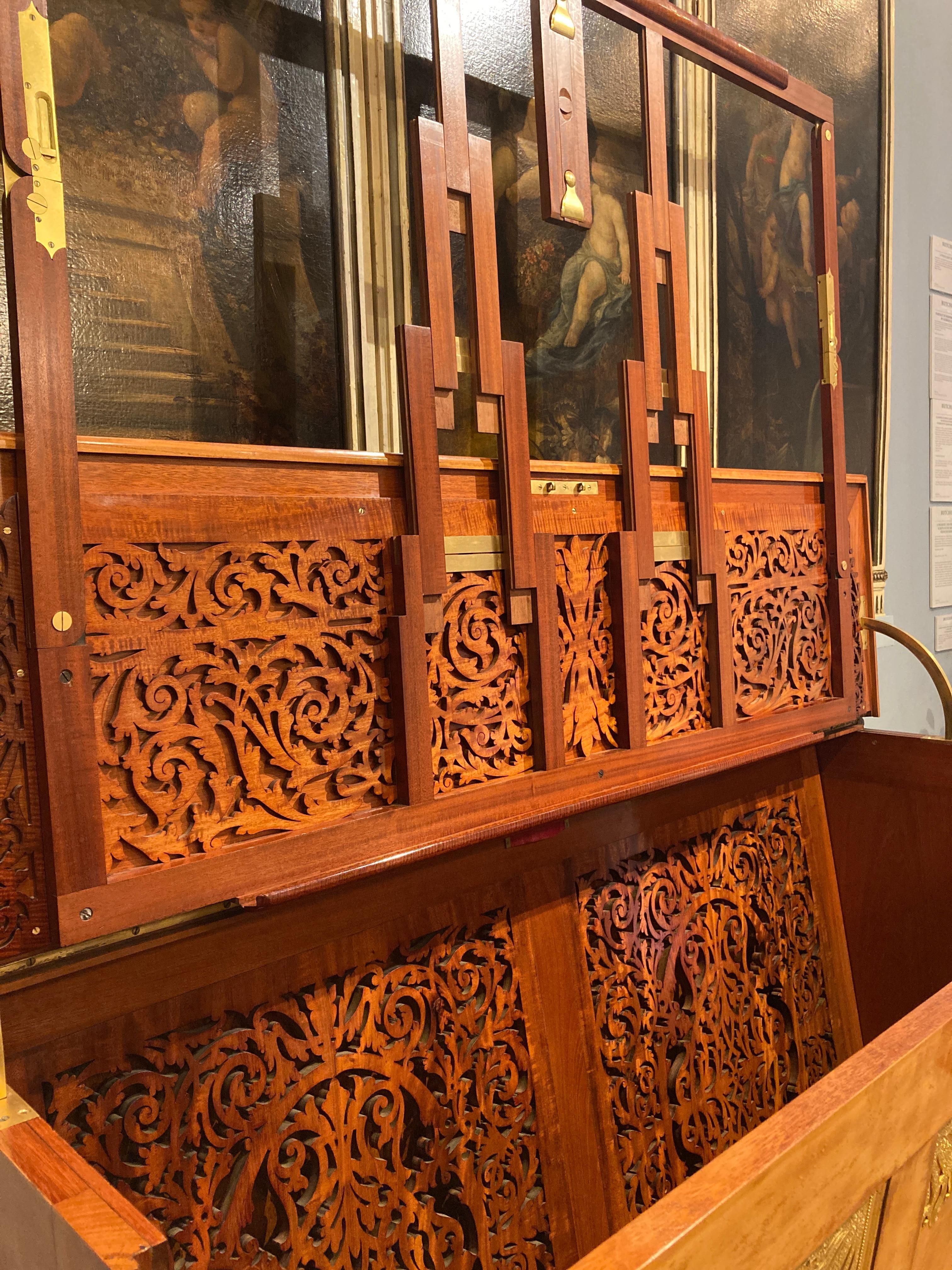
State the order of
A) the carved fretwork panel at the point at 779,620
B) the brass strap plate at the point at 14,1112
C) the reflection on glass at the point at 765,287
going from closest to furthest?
the brass strap plate at the point at 14,1112 → the carved fretwork panel at the point at 779,620 → the reflection on glass at the point at 765,287

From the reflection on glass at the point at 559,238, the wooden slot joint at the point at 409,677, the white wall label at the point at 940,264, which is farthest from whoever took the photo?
the white wall label at the point at 940,264

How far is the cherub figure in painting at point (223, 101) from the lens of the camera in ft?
5.45

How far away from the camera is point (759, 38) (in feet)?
8.84

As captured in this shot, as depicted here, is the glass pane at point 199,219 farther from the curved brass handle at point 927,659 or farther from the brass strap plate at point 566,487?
the curved brass handle at point 927,659

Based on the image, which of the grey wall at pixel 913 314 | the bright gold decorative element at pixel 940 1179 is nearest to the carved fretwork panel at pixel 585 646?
the bright gold decorative element at pixel 940 1179

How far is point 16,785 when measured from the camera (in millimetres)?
1075

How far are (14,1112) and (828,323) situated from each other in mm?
2137

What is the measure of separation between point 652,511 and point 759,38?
5.92 ft

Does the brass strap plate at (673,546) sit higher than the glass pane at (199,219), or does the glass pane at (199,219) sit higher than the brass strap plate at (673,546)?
the glass pane at (199,219)

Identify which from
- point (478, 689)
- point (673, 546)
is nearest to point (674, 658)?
point (673, 546)

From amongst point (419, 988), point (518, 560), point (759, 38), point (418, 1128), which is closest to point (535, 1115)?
point (418, 1128)

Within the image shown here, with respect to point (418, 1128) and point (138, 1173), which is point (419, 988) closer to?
point (418, 1128)

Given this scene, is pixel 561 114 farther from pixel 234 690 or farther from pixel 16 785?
pixel 16 785

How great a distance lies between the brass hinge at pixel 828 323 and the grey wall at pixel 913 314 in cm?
127
